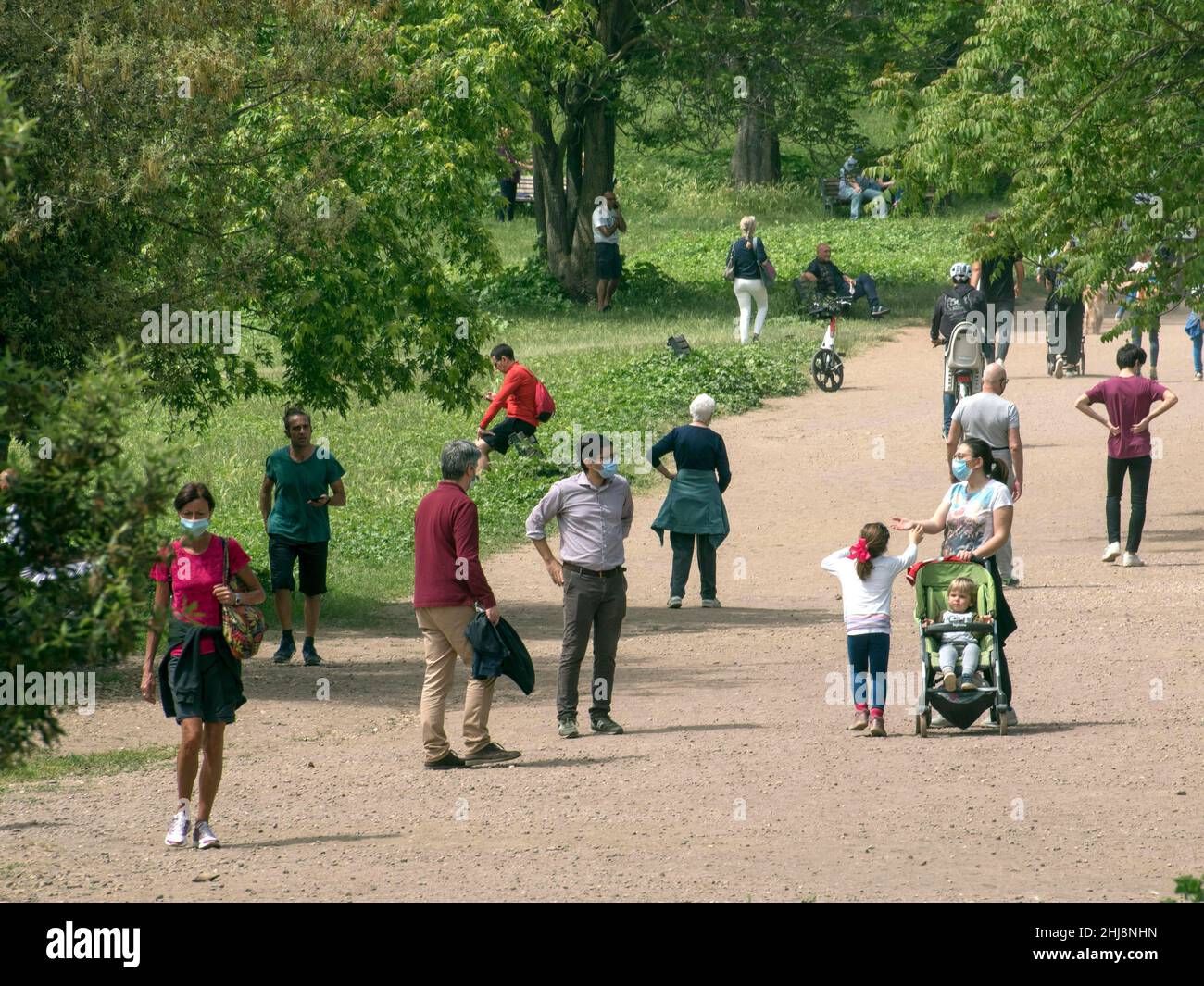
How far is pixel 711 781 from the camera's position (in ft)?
32.4

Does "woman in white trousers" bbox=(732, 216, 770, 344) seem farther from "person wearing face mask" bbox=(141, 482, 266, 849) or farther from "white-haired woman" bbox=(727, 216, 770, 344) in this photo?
"person wearing face mask" bbox=(141, 482, 266, 849)

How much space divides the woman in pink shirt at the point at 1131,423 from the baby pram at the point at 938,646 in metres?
5.39

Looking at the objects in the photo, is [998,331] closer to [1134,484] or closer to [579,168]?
[1134,484]

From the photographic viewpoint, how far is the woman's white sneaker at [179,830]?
8789mm

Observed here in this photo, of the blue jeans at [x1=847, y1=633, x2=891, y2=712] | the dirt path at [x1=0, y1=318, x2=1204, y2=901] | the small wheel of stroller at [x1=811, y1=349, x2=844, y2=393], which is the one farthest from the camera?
the small wheel of stroller at [x1=811, y1=349, x2=844, y2=393]

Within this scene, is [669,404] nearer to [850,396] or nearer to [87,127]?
[850,396]

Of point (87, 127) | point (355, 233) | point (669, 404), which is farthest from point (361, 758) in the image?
point (669, 404)

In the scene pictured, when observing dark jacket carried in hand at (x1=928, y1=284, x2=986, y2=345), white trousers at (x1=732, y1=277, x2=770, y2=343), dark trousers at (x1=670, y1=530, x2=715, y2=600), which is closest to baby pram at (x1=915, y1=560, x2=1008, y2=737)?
dark trousers at (x1=670, y1=530, x2=715, y2=600)

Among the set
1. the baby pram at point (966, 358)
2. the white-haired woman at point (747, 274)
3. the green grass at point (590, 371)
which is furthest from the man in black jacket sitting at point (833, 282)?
the baby pram at point (966, 358)

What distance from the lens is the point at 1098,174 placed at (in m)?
17.1

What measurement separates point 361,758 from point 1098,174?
10136 mm

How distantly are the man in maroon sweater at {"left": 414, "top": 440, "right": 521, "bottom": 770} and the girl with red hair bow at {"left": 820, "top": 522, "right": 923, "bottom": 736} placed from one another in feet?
7.54

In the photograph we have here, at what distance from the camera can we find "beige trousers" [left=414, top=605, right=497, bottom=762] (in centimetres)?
1029

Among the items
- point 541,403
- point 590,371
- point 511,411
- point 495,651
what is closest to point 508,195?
point 590,371
